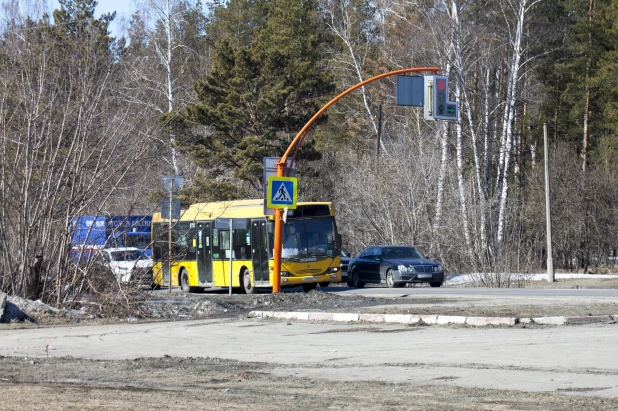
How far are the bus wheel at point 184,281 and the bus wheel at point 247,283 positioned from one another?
351 cm

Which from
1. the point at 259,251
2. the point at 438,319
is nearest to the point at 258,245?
the point at 259,251

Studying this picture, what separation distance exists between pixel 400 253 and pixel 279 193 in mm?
11904

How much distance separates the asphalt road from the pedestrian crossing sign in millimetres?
5253

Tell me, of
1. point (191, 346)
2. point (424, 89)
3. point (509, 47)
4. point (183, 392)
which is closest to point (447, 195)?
point (509, 47)

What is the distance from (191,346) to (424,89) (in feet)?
39.6

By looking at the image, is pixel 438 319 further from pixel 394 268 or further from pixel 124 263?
pixel 394 268

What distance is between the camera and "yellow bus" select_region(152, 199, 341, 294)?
30.4m

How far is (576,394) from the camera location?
920 cm

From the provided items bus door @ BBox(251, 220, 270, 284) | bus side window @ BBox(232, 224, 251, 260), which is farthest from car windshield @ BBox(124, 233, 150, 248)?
bus side window @ BBox(232, 224, 251, 260)

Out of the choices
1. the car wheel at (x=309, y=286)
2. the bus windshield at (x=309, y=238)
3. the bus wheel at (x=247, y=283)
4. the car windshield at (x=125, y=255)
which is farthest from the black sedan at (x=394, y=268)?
the car windshield at (x=125, y=255)

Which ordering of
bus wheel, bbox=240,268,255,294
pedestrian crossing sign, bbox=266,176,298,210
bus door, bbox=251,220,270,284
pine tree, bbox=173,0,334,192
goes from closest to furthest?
pedestrian crossing sign, bbox=266,176,298,210 → bus door, bbox=251,220,270,284 → bus wheel, bbox=240,268,255,294 → pine tree, bbox=173,0,334,192

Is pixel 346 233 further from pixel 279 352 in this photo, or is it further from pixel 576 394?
pixel 576 394

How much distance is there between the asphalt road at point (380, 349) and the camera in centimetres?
1070

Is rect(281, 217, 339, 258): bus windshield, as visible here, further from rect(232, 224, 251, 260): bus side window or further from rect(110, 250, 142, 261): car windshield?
rect(110, 250, 142, 261): car windshield
